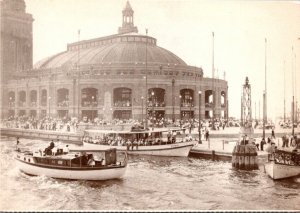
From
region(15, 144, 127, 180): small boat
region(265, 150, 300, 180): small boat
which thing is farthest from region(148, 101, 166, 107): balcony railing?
region(265, 150, 300, 180): small boat

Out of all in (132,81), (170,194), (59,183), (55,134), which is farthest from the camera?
(132,81)

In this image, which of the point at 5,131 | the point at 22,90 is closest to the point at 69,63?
the point at 22,90

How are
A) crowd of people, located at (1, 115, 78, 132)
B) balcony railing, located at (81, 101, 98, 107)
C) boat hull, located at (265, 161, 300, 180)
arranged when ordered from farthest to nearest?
balcony railing, located at (81, 101, 98, 107) < crowd of people, located at (1, 115, 78, 132) < boat hull, located at (265, 161, 300, 180)

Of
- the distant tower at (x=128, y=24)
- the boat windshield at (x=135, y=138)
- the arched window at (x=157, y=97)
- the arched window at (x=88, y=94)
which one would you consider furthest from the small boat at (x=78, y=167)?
the distant tower at (x=128, y=24)

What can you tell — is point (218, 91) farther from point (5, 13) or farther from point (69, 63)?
point (5, 13)

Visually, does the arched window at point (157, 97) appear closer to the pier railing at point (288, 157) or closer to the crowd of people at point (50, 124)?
the crowd of people at point (50, 124)

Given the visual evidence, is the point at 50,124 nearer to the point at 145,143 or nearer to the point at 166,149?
the point at 145,143

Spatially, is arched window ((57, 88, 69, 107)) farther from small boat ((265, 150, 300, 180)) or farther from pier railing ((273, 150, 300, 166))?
small boat ((265, 150, 300, 180))
